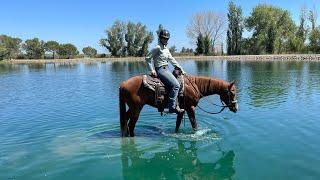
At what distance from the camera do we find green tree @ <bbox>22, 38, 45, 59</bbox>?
129 metres

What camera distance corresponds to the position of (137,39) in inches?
4769

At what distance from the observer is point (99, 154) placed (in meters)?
9.77

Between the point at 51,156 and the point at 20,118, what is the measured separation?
6561mm

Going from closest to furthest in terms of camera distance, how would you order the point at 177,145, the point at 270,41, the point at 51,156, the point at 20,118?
the point at 51,156 < the point at 177,145 < the point at 20,118 < the point at 270,41

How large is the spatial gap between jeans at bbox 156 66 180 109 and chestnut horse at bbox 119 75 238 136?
0.49 metres

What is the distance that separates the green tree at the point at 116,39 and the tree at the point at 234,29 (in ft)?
121

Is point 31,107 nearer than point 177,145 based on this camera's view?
No

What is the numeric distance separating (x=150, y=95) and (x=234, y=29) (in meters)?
94.5

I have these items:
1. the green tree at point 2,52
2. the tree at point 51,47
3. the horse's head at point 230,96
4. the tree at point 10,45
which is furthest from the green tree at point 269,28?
the horse's head at point 230,96

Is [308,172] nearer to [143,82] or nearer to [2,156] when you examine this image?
[143,82]

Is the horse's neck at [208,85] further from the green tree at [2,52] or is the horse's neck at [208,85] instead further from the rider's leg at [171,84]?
the green tree at [2,52]

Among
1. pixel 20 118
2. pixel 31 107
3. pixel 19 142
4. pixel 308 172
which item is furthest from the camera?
pixel 31 107

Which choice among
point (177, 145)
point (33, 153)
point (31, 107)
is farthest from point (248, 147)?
point (31, 107)

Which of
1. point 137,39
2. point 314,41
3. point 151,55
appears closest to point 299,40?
→ point 314,41
